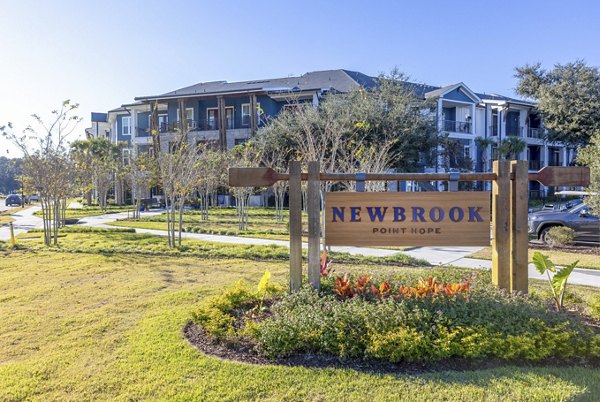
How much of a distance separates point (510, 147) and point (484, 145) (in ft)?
6.21

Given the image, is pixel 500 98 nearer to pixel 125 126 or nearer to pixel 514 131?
pixel 514 131

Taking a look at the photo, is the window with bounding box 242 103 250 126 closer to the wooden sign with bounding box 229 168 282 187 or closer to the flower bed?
the wooden sign with bounding box 229 168 282 187

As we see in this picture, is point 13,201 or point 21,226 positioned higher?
point 13,201

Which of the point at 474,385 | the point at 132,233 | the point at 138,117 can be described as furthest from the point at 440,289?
the point at 138,117

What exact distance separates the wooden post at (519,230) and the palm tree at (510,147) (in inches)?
1243

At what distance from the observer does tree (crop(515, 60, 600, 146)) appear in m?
31.4

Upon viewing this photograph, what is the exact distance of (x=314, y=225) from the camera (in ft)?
19.0

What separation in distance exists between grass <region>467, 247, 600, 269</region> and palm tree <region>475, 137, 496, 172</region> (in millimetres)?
26024

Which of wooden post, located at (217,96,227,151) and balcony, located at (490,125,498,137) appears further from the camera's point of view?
balcony, located at (490,125,498,137)

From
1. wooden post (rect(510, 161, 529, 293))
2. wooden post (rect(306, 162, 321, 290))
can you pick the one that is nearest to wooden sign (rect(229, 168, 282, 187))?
wooden post (rect(306, 162, 321, 290))

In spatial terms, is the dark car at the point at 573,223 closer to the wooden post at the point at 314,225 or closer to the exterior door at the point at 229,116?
the wooden post at the point at 314,225

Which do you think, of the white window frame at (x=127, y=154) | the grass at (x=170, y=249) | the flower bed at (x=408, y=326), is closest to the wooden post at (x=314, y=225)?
the flower bed at (x=408, y=326)

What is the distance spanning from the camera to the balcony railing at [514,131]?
4044 cm

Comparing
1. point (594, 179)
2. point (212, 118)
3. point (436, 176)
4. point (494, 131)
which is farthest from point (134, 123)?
point (436, 176)
